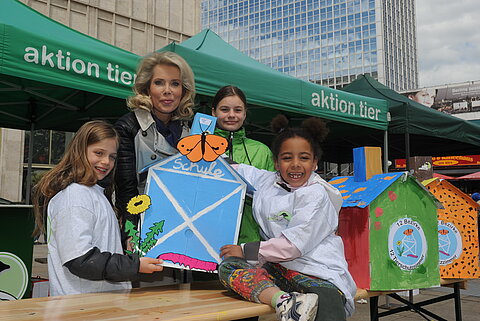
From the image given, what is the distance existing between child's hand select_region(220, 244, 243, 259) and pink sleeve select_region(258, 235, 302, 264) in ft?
0.29

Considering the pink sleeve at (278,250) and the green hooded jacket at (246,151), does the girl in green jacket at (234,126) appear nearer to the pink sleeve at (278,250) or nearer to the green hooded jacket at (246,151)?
the green hooded jacket at (246,151)

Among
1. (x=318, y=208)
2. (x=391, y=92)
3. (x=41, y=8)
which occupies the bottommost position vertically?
(x=318, y=208)

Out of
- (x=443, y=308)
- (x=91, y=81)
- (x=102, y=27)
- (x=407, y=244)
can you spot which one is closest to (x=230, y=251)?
(x=407, y=244)

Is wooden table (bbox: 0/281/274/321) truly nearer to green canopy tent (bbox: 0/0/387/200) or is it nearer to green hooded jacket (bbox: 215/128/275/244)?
green hooded jacket (bbox: 215/128/275/244)

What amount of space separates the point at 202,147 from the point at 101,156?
435 millimetres

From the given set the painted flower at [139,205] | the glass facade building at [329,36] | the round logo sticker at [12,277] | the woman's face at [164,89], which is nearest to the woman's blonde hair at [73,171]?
the painted flower at [139,205]

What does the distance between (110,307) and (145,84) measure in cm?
109

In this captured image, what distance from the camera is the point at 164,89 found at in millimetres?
2049

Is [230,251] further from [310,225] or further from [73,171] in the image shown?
[73,171]

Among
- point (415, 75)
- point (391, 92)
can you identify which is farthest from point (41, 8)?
point (415, 75)

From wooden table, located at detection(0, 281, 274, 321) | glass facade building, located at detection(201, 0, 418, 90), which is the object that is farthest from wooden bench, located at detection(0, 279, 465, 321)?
glass facade building, located at detection(201, 0, 418, 90)

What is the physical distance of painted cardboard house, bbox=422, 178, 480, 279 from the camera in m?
2.88

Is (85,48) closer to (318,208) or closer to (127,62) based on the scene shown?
(127,62)

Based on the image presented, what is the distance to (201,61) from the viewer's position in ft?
10.8
